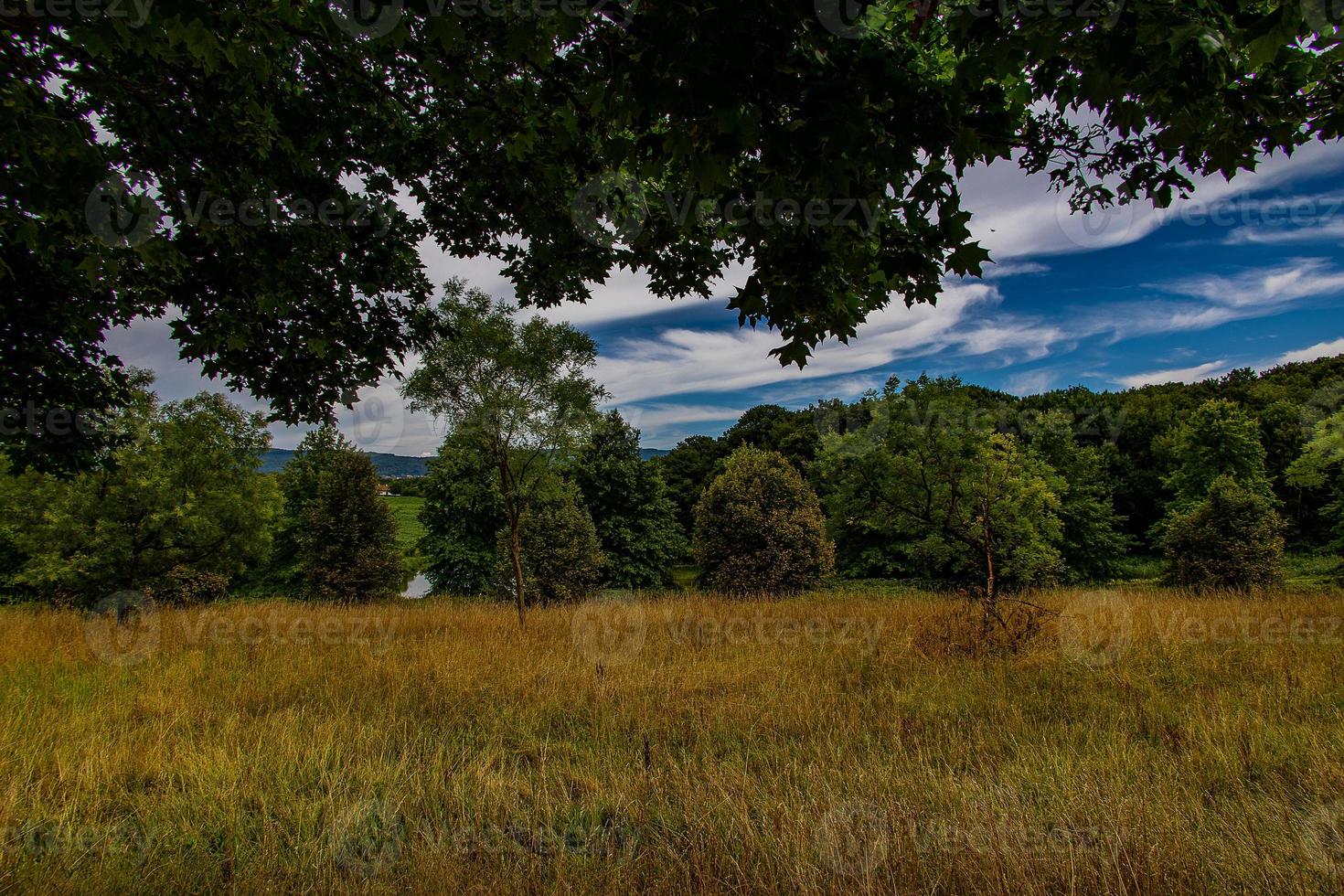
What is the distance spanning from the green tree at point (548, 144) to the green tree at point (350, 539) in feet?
54.8

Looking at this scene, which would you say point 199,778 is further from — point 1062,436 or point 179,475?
point 1062,436

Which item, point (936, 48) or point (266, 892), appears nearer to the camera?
point (266, 892)

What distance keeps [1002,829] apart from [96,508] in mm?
22940

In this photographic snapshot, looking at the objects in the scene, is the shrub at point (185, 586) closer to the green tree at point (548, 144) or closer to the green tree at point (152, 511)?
the green tree at point (152, 511)

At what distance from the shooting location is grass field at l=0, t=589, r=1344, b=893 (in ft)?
9.09

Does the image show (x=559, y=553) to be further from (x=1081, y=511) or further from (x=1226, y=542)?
(x=1081, y=511)

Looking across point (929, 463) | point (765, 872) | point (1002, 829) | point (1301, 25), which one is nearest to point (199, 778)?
point (765, 872)

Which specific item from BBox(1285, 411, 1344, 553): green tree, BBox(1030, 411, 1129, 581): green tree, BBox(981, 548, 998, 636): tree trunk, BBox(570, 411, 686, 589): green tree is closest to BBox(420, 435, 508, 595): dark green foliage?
BBox(570, 411, 686, 589): green tree

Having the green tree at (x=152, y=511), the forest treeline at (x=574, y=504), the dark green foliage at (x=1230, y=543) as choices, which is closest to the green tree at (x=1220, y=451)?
the forest treeline at (x=574, y=504)

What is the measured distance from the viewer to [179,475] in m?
16.8

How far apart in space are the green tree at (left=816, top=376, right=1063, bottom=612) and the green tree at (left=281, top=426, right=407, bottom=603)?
1838cm

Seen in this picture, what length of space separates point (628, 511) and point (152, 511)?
22.0 metres

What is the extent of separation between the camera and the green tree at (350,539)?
21.5 m

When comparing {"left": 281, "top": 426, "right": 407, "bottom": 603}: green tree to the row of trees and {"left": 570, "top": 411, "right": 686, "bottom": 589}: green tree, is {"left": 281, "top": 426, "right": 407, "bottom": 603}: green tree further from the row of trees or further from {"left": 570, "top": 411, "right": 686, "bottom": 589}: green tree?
{"left": 570, "top": 411, "right": 686, "bottom": 589}: green tree
